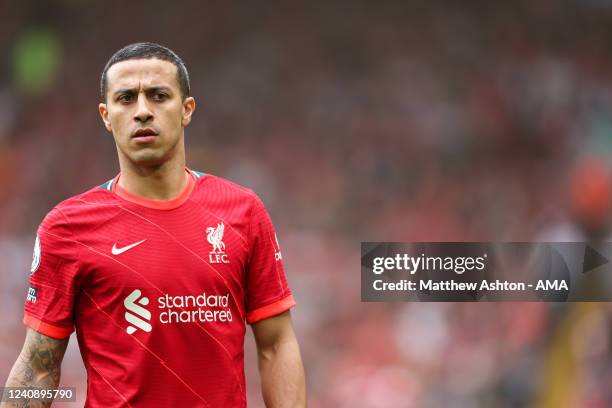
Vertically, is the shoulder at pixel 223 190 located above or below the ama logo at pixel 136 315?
above

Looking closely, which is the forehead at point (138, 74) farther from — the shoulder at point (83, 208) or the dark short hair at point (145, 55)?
the shoulder at point (83, 208)

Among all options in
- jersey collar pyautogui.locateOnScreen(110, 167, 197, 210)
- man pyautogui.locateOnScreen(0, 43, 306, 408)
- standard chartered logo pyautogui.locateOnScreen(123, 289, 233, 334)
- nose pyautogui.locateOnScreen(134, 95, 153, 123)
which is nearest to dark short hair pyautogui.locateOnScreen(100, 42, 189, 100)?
man pyautogui.locateOnScreen(0, 43, 306, 408)

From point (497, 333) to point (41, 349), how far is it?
7.47 meters

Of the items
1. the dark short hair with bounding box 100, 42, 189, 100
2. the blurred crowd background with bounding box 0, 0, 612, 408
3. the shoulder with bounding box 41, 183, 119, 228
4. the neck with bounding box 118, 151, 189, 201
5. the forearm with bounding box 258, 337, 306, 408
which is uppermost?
the blurred crowd background with bounding box 0, 0, 612, 408

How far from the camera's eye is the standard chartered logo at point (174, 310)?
120 inches

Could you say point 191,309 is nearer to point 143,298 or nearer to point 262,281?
point 143,298

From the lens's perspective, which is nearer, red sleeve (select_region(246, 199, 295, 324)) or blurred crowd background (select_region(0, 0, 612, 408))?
red sleeve (select_region(246, 199, 295, 324))

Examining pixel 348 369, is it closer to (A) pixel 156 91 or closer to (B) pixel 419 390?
(B) pixel 419 390

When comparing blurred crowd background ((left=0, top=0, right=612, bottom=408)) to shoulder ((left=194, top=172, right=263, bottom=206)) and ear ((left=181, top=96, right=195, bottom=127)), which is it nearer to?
shoulder ((left=194, top=172, right=263, bottom=206))

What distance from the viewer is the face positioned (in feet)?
10.2

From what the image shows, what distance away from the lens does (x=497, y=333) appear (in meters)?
10.0

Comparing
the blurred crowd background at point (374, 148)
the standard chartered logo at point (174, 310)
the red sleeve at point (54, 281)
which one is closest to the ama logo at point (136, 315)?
the standard chartered logo at point (174, 310)

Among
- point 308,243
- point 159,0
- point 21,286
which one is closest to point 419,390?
point 308,243

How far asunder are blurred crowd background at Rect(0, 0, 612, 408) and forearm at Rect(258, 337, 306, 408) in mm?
6512
